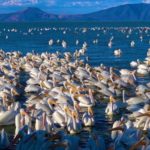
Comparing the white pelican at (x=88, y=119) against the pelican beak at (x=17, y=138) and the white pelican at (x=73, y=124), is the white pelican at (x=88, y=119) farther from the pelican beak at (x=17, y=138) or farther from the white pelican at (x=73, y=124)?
the pelican beak at (x=17, y=138)

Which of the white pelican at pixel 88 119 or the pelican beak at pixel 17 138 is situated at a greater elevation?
the pelican beak at pixel 17 138

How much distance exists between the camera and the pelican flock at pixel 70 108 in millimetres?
15750

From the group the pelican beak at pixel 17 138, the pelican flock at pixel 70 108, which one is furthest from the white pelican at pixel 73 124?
the pelican beak at pixel 17 138

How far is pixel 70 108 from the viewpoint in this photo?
20.5 m

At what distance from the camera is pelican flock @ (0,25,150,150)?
15.8 meters

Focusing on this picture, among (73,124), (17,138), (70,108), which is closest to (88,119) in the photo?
(70,108)

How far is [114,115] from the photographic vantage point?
22.1 meters

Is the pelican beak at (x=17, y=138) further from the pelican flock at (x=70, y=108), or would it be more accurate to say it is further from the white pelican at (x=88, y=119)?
the white pelican at (x=88, y=119)

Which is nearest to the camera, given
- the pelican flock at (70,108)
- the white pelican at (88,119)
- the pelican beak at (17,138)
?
the pelican flock at (70,108)

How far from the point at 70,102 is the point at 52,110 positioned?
4.62ft

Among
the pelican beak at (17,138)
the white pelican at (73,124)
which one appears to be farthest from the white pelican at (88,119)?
the pelican beak at (17,138)

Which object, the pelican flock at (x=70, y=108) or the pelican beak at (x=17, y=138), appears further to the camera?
the pelican beak at (x=17, y=138)

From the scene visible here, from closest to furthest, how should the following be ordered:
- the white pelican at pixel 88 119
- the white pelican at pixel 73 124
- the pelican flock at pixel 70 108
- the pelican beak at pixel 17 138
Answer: the pelican flock at pixel 70 108, the pelican beak at pixel 17 138, the white pelican at pixel 73 124, the white pelican at pixel 88 119

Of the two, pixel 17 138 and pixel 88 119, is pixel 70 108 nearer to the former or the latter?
pixel 88 119
